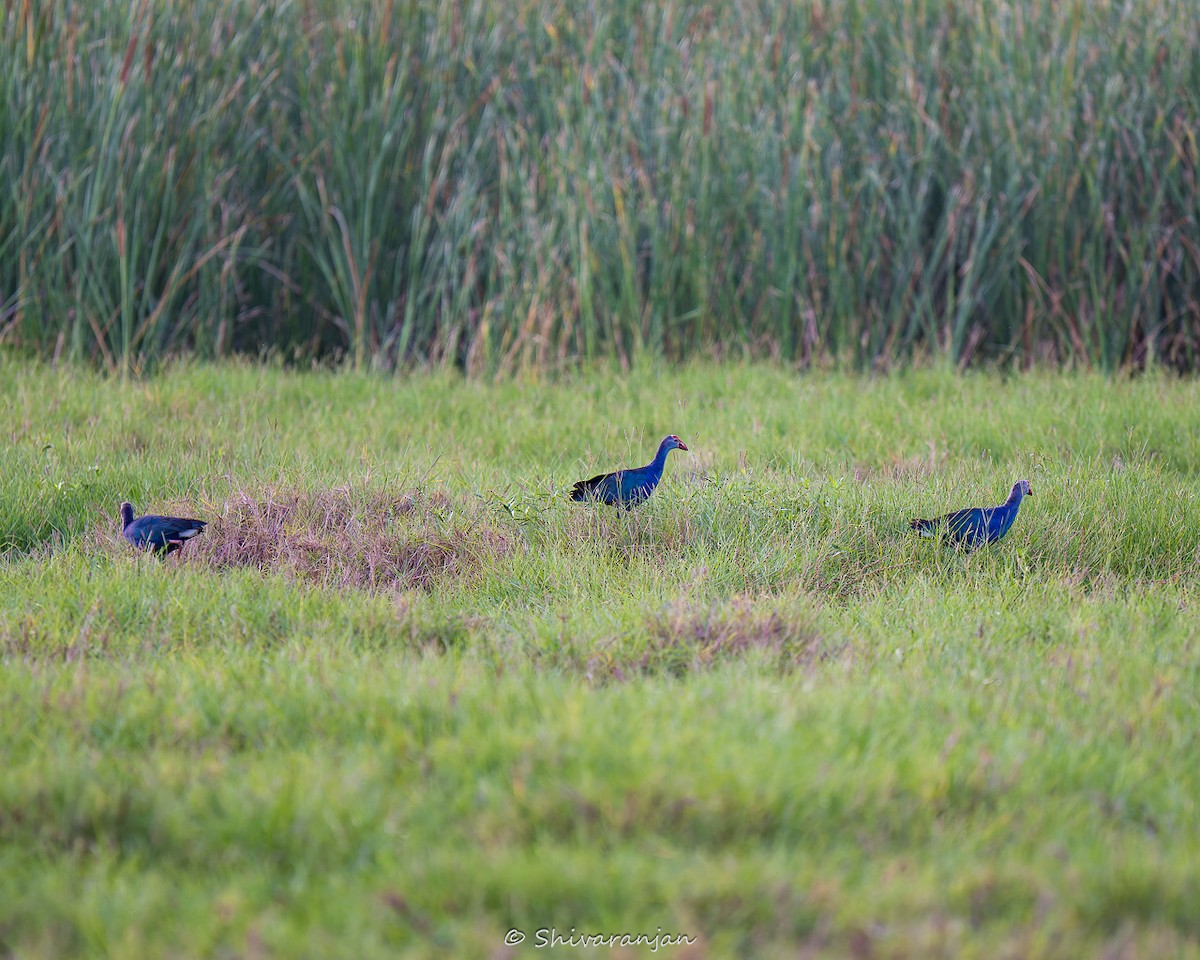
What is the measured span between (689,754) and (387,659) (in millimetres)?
973

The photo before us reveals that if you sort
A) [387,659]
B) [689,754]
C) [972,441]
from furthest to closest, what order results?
1. [972,441]
2. [387,659]
3. [689,754]

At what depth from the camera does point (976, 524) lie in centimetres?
396

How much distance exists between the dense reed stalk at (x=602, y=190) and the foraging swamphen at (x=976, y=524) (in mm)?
2586

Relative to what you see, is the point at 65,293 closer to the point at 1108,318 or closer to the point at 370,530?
the point at 370,530

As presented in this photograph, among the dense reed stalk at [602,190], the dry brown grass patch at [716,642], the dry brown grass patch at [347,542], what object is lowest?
the dry brown grass patch at [347,542]

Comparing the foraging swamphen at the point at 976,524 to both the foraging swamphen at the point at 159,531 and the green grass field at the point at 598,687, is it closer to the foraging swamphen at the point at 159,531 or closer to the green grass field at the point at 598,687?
the green grass field at the point at 598,687

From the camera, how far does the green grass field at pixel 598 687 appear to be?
2.05 metres

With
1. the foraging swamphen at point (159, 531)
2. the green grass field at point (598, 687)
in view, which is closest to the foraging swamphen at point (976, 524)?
the green grass field at point (598, 687)

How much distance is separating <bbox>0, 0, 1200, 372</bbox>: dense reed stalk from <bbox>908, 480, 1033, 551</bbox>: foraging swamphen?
2586 mm

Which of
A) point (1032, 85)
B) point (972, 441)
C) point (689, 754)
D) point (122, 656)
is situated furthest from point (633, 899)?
point (1032, 85)

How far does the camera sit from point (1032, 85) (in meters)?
6.75

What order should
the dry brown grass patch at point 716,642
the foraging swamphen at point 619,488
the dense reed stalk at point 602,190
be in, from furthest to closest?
the dense reed stalk at point 602,190 < the foraging swamphen at point 619,488 < the dry brown grass patch at point 716,642

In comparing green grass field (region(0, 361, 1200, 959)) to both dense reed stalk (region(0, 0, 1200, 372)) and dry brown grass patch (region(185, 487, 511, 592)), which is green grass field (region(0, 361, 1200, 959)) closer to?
dry brown grass patch (region(185, 487, 511, 592))

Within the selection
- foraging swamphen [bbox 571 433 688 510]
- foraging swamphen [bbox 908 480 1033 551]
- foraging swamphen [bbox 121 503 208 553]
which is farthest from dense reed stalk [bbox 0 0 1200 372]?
foraging swamphen [bbox 121 503 208 553]
